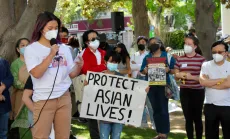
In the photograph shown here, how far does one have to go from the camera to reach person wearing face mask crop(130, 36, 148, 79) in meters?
10.4

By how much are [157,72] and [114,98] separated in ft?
4.72

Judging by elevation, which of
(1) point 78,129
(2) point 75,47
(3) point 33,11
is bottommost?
(1) point 78,129

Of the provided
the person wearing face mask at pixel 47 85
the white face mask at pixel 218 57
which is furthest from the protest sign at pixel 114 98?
the person wearing face mask at pixel 47 85

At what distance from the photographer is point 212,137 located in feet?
22.7

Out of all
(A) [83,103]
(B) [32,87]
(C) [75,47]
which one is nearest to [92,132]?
(A) [83,103]

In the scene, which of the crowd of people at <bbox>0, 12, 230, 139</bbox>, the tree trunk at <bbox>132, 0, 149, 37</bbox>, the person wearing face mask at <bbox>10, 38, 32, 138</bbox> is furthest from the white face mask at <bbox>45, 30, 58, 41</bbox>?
the tree trunk at <bbox>132, 0, 149, 37</bbox>

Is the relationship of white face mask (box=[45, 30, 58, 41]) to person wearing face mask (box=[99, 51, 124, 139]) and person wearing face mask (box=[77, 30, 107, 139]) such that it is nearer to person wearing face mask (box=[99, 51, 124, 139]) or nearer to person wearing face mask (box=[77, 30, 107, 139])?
person wearing face mask (box=[99, 51, 124, 139])

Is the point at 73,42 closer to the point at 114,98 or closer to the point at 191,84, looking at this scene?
the point at 191,84

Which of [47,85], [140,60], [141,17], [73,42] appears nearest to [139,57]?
[140,60]

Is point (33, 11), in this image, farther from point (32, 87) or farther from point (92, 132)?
point (32, 87)

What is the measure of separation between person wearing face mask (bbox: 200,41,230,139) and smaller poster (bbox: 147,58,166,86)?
4.19ft

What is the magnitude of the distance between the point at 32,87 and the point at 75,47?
5.20 m

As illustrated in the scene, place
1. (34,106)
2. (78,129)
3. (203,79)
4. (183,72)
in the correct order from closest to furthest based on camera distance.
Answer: (34,106) → (203,79) → (183,72) → (78,129)

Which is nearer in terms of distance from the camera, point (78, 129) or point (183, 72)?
point (183, 72)
